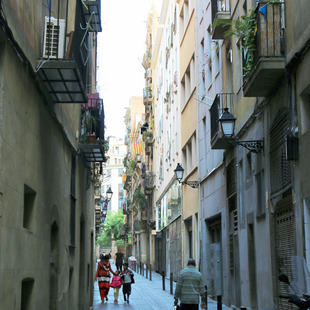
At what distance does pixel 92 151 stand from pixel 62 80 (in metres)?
6.72

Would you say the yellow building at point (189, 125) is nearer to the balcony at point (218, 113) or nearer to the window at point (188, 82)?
the window at point (188, 82)

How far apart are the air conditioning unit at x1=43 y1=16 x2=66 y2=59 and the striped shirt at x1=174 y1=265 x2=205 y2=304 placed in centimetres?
553

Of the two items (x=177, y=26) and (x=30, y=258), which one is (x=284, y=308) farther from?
(x=177, y=26)

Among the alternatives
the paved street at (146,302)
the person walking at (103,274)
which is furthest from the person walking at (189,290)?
the person walking at (103,274)

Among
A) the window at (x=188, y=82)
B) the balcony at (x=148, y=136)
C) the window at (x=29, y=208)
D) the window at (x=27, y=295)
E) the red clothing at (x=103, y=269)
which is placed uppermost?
the balcony at (x=148, y=136)

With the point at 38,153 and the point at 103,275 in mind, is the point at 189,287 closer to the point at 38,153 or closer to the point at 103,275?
the point at 38,153

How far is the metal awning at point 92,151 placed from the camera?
643 inches

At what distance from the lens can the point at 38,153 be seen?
10.0 meters

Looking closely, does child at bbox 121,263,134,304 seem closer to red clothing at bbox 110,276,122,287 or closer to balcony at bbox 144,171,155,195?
red clothing at bbox 110,276,122,287

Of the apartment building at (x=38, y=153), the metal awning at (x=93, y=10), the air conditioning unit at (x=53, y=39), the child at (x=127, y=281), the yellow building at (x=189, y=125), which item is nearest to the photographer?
the apartment building at (x=38, y=153)

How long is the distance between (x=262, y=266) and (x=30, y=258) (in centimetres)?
725

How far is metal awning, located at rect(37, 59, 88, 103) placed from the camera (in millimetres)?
9578

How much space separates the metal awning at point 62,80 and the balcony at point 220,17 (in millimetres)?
8189

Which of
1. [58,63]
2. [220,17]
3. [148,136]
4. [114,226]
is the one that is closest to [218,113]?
[220,17]
